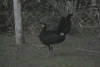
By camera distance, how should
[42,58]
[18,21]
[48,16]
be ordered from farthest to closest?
[48,16], [18,21], [42,58]

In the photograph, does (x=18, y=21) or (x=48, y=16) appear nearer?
(x=18, y=21)

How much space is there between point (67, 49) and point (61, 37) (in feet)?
4.56

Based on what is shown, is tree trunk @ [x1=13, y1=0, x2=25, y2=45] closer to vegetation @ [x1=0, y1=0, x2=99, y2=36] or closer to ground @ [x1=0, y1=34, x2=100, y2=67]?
ground @ [x1=0, y1=34, x2=100, y2=67]

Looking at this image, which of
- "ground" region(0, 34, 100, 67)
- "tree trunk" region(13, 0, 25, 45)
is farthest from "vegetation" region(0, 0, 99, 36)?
"ground" region(0, 34, 100, 67)

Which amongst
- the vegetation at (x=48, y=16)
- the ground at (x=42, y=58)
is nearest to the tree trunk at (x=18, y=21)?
the ground at (x=42, y=58)

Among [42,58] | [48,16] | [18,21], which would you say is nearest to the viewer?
[42,58]

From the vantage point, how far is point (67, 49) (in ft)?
21.4

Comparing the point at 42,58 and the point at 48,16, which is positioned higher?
the point at 48,16

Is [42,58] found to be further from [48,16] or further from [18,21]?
[48,16]

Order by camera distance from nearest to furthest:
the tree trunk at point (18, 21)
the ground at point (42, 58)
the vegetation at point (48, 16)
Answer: the ground at point (42, 58) < the tree trunk at point (18, 21) < the vegetation at point (48, 16)

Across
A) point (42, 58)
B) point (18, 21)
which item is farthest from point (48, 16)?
point (42, 58)

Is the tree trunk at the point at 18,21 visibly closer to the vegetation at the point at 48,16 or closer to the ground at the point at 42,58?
the ground at the point at 42,58

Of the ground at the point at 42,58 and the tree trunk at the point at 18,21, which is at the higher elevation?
the tree trunk at the point at 18,21

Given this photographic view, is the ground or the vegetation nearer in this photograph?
the ground
